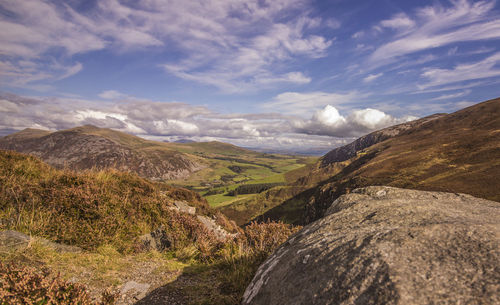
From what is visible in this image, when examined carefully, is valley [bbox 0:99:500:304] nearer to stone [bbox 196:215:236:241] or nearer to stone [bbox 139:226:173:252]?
stone [bbox 139:226:173:252]

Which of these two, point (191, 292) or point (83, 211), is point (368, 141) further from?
point (83, 211)

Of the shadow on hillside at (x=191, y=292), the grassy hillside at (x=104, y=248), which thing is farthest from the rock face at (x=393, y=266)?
the grassy hillside at (x=104, y=248)

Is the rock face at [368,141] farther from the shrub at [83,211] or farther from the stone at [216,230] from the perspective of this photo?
the shrub at [83,211]

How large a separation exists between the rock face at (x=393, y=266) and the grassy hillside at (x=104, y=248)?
2.24 m

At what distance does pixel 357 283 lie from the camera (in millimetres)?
2531

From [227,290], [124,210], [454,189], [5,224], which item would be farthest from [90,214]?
[454,189]

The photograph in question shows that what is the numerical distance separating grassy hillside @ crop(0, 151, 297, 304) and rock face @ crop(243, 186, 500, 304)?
7.34 ft

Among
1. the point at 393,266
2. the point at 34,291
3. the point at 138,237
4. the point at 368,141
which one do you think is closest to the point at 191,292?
the point at 34,291

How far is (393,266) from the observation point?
8.46 ft

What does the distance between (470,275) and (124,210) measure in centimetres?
1065

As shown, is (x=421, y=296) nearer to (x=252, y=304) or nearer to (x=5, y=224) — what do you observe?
(x=252, y=304)

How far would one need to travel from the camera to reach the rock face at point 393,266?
2.19 m

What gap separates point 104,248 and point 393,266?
8.60 metres

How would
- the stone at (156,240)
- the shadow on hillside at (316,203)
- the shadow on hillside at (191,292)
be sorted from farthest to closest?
the shadow on hillside at (316,203), the stone at (156,240), the shadow on hillside at (191,292)
